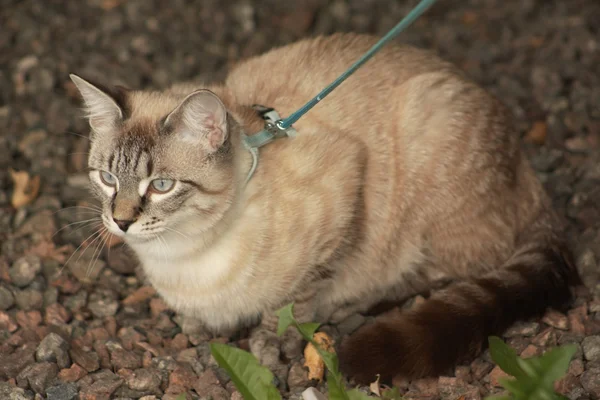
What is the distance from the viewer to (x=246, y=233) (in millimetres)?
3285

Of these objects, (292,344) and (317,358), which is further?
(292,344)

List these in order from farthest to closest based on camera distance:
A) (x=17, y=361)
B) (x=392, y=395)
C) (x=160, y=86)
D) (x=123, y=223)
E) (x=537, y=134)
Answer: (x=160, y=86) → (x=537, y=134) → (x=17, y=361) → (x=123, y=223) → (x=392, y=395)

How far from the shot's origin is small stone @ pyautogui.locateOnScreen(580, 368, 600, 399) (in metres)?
3.11

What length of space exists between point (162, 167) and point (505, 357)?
144cm

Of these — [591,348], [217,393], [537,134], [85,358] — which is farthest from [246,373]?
[537,134]

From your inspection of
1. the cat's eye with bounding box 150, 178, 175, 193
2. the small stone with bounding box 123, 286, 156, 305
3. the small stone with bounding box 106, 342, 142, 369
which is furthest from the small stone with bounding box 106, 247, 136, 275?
the cat's eye with bounding box 150, 178, 175, 193

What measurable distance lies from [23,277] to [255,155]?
1377 millimetres

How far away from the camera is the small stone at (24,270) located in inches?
151

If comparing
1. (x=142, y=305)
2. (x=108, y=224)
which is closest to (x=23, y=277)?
(x=142, y=305)

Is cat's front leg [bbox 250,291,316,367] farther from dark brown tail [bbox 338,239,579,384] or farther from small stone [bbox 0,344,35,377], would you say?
small stone [bbox 0,344,35,377]

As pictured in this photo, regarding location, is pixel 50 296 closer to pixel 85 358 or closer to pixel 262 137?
pixel 85 358

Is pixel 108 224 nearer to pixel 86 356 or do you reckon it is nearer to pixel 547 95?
pixel 86 356

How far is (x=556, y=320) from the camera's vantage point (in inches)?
137

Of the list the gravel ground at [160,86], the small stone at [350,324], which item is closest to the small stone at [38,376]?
the gravel ground at [160,86]
